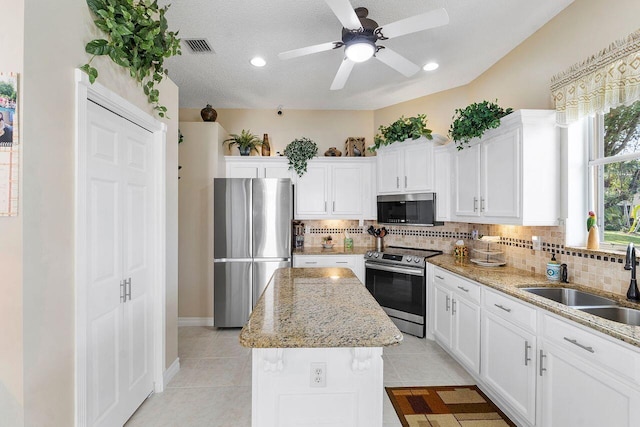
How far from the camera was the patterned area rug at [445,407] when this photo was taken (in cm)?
206

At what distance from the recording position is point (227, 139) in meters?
4.18

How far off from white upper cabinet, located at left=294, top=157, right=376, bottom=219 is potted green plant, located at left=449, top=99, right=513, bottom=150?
4.87 ft

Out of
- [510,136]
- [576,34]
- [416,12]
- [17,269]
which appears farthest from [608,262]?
[17,269]

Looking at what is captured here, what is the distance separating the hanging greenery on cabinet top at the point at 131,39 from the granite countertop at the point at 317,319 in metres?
1.54

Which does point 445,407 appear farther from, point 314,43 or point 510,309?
point 314,43

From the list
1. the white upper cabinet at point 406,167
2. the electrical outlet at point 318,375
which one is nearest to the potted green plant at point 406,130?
the white upper cabinet at point 406,167

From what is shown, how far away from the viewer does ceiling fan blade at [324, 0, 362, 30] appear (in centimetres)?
167

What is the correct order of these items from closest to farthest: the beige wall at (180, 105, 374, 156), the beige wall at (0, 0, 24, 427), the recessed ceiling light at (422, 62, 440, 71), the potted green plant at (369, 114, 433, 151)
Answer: the beige wall at (0, 0, 24, 427) < the recessed ceiling light at (422, 62, 440, 71) < the potted green plant at (369, 114, 433, 151) < the beige wall at (180, 105, 374, 156)

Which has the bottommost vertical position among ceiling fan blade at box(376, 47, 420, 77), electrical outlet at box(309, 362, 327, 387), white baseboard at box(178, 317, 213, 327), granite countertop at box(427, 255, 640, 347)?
white baseboard at box(178, 317, 213, 327)

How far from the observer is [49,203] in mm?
1352

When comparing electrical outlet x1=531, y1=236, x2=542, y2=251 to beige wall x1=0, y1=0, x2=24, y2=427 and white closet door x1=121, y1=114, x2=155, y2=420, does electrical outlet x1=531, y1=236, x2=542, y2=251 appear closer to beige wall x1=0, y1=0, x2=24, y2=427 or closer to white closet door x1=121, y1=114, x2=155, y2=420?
white closet door x1=121, y1=114, x2=155, y2=420

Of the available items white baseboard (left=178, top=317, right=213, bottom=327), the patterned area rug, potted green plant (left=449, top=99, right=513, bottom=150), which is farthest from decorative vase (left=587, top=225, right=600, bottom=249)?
white baseboard (left=178, top=317, right=213, bottom=327)

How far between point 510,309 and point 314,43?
108 inches

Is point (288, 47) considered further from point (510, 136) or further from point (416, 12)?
point (510, 136)
